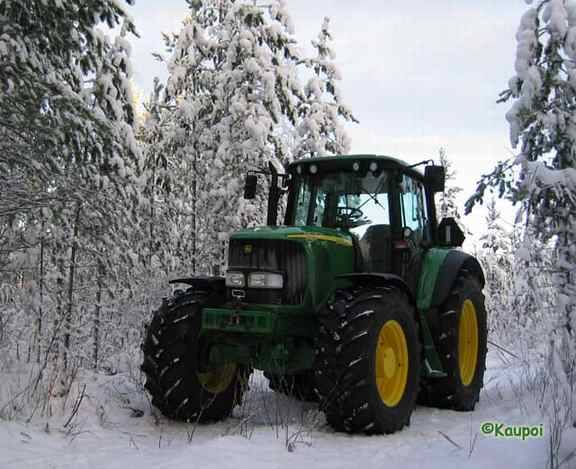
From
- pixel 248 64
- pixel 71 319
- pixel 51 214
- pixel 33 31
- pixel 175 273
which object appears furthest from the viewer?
pixel 175 273

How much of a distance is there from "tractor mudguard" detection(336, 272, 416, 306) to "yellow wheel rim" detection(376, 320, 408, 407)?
37 cm

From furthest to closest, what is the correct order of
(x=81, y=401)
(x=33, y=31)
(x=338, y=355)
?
(x=33, y=31) → (x=81, y=401) → (x=338, y=355)

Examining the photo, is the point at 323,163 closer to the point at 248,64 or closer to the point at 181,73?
the point at 248,64

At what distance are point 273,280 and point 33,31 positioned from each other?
366 cm

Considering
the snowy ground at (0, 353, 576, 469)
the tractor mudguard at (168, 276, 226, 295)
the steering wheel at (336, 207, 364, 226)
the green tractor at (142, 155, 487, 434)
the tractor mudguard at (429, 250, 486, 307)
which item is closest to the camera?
the snowy ground at (0, 353, 576, 469)

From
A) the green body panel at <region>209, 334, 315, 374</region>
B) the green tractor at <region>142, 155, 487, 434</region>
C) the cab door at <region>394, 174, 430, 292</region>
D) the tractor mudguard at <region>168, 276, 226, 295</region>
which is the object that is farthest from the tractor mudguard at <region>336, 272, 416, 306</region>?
the tractor mudguard at <region>168, 276, 226, 295</region>

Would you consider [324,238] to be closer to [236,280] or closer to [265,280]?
[265,280]

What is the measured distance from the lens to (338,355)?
5062mm

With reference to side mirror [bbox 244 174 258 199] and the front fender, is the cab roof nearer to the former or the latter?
side mirror [bbox 244 174 258 199]

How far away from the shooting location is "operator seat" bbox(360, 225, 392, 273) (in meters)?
6.42

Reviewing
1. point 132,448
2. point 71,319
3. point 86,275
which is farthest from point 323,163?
point 86,275

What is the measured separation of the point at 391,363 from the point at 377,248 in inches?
51.6

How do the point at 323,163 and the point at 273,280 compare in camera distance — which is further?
the point at 323,163

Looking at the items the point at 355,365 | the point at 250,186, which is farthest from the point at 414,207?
the point at 355,365
